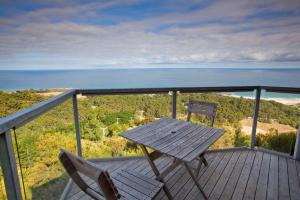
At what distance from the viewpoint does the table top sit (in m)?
1.62

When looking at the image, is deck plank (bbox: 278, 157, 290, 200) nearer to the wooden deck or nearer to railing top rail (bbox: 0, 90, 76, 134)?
the wooden deck

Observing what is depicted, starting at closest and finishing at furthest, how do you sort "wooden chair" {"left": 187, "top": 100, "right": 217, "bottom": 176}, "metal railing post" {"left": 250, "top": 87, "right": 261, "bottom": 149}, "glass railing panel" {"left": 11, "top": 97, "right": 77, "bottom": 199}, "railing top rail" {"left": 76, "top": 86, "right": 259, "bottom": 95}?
"glass railing panel" {"left": 11, "top": 97, "right": 77, "bottom": 199}, "wooden chair" {"left": 187, "top": 100, "right": 217, "bottom": 176}, "railing top rail" {"left": 76, "top": 86, "right": 259, "bottom": 95}, "metal railing post" {"left": 250, "top": 87, "right": 261, "bottom": 149}

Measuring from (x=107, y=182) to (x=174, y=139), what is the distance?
1.12 metres

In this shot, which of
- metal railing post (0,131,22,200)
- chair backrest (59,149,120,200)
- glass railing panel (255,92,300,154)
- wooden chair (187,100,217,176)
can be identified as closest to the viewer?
chair backrest (59,149,120,200)

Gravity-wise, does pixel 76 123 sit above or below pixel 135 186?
above

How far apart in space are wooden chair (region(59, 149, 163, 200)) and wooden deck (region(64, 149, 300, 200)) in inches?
30.4

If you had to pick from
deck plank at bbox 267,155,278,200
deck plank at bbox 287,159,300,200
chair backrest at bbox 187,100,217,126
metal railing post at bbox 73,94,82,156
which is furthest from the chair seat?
deck plank at bbox 287,159,300,200

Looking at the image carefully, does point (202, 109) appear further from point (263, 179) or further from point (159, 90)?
point (263, 179)

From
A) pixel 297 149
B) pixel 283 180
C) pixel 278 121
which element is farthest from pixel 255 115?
pixel 283 180

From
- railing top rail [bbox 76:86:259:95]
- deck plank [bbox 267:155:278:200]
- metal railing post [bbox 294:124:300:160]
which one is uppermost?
railing top rail [bbox 76:86:259:95]

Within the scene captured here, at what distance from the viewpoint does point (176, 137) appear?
6.34ft

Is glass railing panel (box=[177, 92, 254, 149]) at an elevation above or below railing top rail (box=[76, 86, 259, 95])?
below

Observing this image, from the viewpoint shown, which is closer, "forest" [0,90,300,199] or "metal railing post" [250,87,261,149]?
"forest" [0,90,300,199]

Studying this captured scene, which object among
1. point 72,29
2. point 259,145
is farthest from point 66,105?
point 72,29
